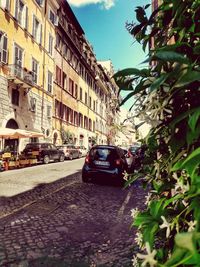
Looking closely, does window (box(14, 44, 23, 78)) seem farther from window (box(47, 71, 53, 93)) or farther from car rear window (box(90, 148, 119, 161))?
car rear window (box(90, 148, 119, 161))

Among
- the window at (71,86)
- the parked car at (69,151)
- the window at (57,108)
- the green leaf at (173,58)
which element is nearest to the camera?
the green leaf at (173,58)

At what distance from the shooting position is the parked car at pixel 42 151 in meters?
21.5

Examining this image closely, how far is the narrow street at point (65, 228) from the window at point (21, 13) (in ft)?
58.1

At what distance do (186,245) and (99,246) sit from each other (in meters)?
4.22

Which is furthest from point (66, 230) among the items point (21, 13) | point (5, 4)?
point (21, 13)

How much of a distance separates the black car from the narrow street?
2234mm

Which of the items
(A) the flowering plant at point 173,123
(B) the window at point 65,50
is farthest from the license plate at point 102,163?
(B) the window at point 65,50

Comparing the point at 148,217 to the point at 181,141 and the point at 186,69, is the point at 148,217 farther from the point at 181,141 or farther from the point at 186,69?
the point at 186,69

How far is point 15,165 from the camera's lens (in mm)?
17984

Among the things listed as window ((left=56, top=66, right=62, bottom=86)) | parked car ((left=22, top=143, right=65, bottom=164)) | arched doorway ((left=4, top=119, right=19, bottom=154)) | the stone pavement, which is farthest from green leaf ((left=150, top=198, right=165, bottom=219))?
window ((left=56, top=66, right=62, bottom=86))

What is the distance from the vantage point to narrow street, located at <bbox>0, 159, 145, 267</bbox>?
160 inches

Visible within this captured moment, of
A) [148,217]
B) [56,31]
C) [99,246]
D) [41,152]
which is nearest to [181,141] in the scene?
[148,217]

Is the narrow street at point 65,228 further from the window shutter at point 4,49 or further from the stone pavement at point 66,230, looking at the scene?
the window shutter at point 4,49

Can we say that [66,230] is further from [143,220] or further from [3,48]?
[3,48]
